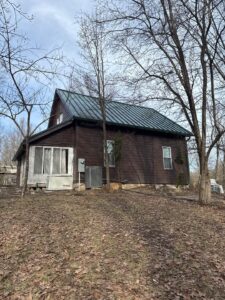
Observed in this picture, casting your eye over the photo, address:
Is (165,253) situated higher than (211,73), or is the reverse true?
(211,73)

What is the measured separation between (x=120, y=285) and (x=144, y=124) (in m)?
16.6

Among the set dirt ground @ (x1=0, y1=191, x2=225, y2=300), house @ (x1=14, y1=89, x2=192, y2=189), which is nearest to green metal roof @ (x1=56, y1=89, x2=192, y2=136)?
house @ (x1=14, y1=89, x2=192, y2=189)

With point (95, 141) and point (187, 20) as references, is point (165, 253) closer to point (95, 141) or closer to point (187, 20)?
point (187, 20)

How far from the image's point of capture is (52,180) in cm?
1702

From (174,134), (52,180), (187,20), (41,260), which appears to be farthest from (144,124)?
(41,260)

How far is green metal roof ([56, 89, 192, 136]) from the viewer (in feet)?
61.8

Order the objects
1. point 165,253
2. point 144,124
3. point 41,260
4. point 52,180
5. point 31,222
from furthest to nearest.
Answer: point 144,124 < point 52,180 < point 31,222 < point 165,253 < point 41,260

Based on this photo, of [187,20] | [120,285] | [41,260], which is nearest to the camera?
[120,285]

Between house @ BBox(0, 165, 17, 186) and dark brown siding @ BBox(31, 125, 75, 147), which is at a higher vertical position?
dark brown siding @ BBox(31, 125, 75, 147)

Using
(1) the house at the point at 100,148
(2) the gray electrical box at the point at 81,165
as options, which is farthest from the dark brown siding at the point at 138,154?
(2) the gray electrical box at the point at 81,165

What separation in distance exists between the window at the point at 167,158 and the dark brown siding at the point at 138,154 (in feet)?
0.88

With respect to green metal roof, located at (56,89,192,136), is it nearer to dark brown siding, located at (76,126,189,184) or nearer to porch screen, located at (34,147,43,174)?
dark brown siding, located at (76,126,189,184)

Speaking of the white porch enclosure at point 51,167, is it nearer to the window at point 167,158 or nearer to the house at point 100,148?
the house at point 100,148

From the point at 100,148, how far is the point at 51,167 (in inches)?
122
